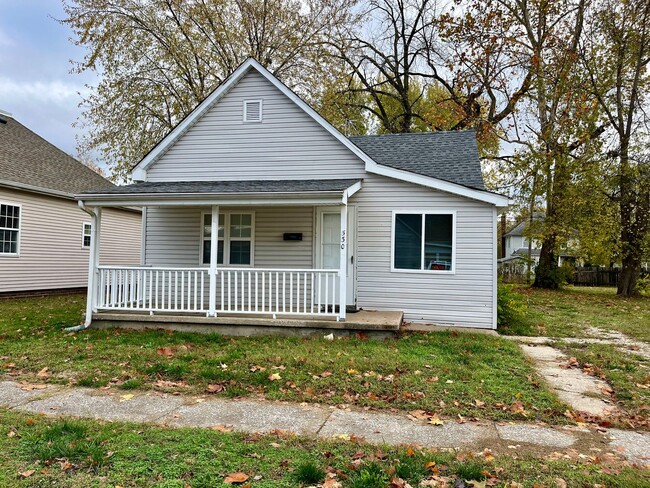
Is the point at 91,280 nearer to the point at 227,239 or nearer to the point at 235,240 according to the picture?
the point at 227,239

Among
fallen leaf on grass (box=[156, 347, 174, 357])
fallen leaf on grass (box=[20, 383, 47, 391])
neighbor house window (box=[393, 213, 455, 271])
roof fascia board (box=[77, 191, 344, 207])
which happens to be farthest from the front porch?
fallen leaf on grass (box=[20, 383, 47, 391])

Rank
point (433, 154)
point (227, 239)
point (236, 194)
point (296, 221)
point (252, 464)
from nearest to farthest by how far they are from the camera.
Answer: point (252, 464)
point (236, 194)
point (296, 221)
point (227, 239)
point (433, 154)

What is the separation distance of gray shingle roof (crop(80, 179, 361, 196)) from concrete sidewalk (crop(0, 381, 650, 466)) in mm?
4576

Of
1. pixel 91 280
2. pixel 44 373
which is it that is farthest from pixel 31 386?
pixel 91 280

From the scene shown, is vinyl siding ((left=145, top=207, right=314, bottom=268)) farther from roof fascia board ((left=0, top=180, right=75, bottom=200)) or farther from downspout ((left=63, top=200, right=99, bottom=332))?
roof fascia board ((left=0, top=180, right=75, bottom=200))

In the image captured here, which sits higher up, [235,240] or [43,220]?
[43,220]

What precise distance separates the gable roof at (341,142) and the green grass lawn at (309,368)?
292cm

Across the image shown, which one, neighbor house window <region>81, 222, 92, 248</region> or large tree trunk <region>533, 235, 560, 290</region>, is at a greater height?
neighbor house window <region>81, 222, 92, 248</region>

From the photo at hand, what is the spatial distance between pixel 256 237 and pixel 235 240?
1.78ft

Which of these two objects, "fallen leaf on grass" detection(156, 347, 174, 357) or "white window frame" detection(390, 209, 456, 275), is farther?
"white window frame" detection(390, 209, 456, 275)

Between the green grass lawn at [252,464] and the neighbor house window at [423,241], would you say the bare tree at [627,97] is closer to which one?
the neighbor house window at [423,241]

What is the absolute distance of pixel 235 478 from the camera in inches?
120

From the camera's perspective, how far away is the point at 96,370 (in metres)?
5.93

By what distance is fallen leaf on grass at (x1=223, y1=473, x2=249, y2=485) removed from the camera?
302cm
